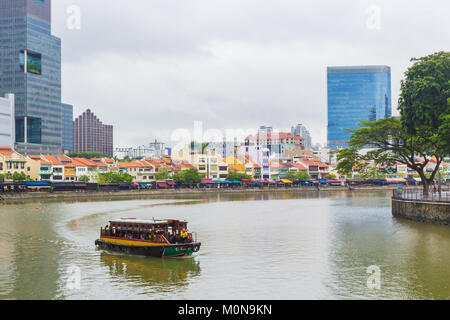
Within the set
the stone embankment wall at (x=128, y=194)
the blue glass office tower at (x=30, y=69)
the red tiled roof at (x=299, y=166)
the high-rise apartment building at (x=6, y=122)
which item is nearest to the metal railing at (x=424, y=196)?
the stone embankment wall at (x=128, y=194)

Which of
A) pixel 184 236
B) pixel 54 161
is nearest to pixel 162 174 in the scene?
pixel 54 161

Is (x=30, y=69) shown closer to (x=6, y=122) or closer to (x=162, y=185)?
(x=6, y=122)

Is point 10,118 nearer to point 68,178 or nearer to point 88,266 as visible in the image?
point 68,178

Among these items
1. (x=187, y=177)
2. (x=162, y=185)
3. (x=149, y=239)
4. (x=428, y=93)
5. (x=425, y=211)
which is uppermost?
(x=428, y=93)

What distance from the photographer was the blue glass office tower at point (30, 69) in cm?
16250

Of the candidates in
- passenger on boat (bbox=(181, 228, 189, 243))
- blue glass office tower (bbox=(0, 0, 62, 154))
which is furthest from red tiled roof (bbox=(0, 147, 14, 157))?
passenger on boat (bbox=(181, 228, 189, 243))

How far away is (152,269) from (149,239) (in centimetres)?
365

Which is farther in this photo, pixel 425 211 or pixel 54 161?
pixel 54 161

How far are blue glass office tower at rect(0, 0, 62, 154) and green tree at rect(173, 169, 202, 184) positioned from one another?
6340cm

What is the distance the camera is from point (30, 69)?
6521 inches

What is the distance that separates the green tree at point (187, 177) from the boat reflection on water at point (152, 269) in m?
94.0

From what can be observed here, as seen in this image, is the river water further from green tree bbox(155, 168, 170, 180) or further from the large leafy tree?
green tree bbox(155, 168, 170, 180)

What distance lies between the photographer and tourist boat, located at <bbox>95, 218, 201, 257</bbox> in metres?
30.1
